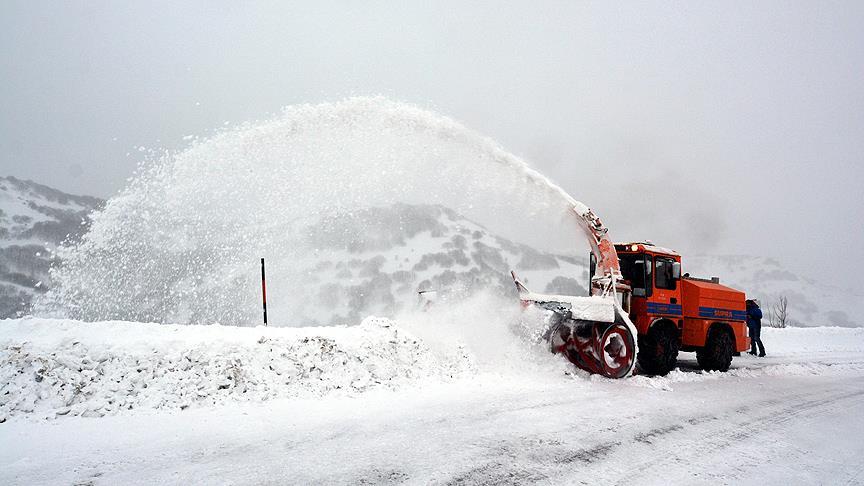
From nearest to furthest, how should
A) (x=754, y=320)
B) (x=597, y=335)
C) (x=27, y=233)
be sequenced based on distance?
1. (x=597, y=335)
2. (x=754, y=320)
3. (x=27, y=233)

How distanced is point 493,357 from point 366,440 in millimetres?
5008

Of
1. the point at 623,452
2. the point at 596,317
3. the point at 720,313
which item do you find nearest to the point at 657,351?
the point at 596,317

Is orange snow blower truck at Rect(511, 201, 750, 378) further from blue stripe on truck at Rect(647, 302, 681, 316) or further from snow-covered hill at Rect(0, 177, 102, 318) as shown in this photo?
snow-covered hill at Rect(0, 177, 102, 318)

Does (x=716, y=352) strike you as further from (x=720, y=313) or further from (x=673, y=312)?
(x=673, y=312)

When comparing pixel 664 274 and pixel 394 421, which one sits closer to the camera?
pixel 394 421

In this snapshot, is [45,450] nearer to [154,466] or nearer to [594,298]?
[154,466]

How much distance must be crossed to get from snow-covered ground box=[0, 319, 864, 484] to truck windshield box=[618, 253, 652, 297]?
225 centimetres

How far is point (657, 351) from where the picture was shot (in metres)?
10.7

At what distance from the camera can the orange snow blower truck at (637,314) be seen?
9617 mm

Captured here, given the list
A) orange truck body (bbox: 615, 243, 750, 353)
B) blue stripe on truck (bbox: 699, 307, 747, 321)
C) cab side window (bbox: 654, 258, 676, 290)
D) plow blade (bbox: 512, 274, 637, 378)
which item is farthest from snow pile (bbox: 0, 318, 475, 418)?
blue stripe on truck (bbox: 699, 307, 747, 321)

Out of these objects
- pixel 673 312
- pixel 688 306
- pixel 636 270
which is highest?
pixel 636 270

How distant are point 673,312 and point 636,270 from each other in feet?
4.76

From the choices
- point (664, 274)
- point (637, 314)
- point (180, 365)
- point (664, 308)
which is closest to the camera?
point (180, 365)

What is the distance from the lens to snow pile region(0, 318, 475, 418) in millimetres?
6051
